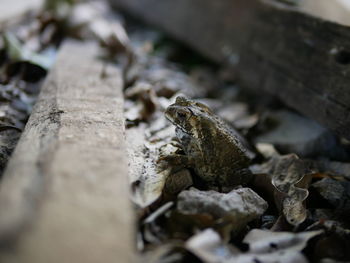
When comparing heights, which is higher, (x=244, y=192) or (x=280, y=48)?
(x=280, y=48)

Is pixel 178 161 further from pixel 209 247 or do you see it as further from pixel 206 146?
pixel 209 247

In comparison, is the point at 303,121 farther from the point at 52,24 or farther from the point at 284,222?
the point at 52,24

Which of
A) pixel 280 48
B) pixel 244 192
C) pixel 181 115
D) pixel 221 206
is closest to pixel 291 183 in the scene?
pixel 244 192

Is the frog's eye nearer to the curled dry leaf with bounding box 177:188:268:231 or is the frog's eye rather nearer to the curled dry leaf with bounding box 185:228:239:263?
the curled dry leaf with bounding box 177:188:268:231

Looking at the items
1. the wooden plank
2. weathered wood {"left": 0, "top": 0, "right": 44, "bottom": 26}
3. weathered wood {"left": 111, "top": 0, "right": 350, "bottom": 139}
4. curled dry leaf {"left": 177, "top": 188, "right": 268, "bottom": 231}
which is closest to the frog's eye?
the wooden plank

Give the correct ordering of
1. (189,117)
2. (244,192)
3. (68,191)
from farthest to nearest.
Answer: (189,117)
(244,192)
(68,191)

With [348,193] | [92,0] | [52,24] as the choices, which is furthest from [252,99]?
[92,0]
